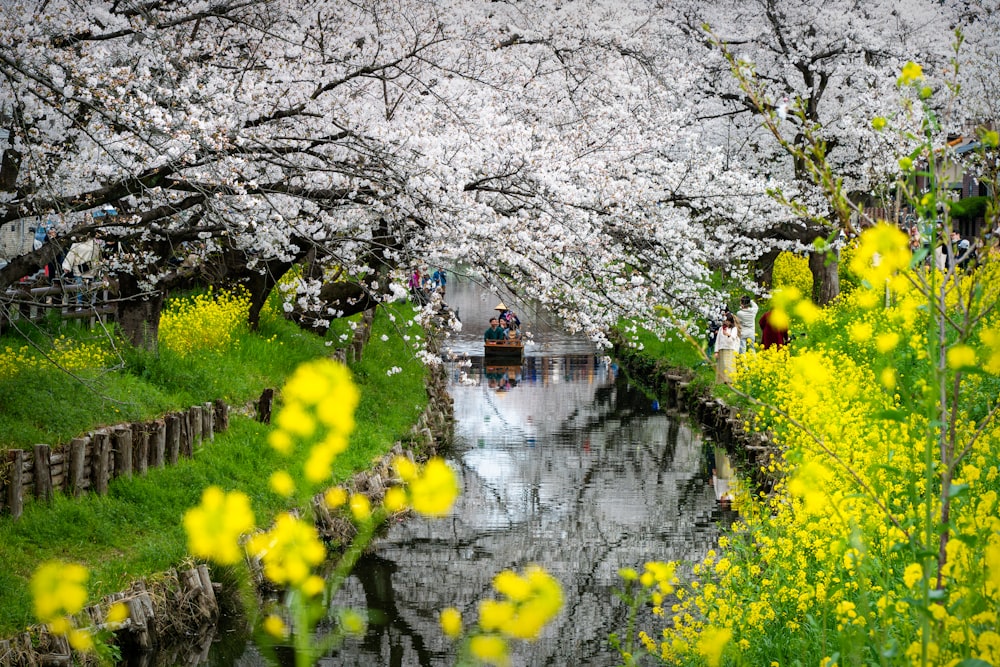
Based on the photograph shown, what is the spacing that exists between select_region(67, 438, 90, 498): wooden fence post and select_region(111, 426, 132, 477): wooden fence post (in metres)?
0.45

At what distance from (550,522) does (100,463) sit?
200 inches

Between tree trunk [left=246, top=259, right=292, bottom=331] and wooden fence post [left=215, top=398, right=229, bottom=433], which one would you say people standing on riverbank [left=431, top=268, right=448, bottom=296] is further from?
wooden fence post [left=215, top=398, right=229, bottom=433]

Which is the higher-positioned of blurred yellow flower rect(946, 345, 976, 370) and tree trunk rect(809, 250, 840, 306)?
tree trunk rect(809, 250, 840, 306)

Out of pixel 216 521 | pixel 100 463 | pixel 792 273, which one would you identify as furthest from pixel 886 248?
pixel 792 273

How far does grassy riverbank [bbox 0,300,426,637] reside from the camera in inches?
310

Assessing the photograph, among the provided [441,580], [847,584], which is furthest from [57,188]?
[847,584]

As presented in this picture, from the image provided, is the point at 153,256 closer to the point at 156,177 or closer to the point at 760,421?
the point at 156,177

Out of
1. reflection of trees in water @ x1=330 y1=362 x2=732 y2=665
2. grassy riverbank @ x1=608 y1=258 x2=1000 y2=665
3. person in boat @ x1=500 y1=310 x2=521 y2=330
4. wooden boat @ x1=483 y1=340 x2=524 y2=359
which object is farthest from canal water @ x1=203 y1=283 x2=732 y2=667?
person in boat @ x1=500 y1=310 x2=521 y2=330

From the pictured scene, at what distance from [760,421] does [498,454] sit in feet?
13.1

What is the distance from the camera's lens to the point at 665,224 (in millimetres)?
12594

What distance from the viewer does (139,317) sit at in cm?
1216

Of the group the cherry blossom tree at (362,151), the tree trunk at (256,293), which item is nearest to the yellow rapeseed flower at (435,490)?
the cherry blossom tree at (362,151)

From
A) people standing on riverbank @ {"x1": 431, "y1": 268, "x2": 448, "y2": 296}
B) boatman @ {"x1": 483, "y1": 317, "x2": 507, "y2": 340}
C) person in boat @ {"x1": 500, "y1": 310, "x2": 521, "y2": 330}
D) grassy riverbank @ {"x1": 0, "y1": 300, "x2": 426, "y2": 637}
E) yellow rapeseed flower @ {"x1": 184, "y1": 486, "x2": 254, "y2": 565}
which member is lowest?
grassy riverbank @ {"x1": 0, "y1": 300, "x2": 426, "y2": 637}

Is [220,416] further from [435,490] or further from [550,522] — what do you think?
[435,490]
